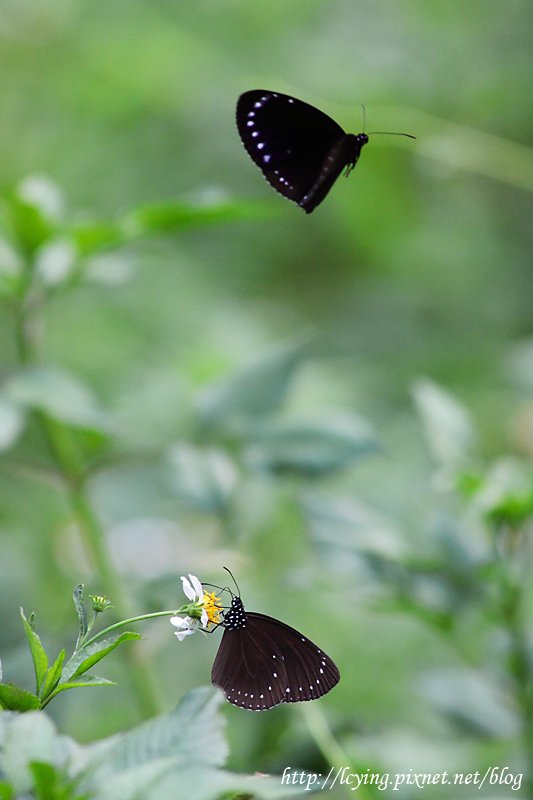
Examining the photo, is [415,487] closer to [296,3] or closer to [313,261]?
[313,261]

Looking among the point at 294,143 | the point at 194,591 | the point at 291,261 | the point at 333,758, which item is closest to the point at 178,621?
the point at 194,591

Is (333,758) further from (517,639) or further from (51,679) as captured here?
(51,679)

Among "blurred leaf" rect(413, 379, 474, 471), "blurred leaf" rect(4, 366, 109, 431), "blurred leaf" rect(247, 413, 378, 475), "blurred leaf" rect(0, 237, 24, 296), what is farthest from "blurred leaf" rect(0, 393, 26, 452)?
"blurred leaf" rect(413, 379, 474, 471)

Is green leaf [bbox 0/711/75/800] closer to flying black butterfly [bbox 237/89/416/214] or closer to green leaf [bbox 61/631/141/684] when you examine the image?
green leaf [bbox 61/631/141/684]

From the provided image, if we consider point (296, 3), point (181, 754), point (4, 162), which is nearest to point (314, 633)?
point (181, 754)

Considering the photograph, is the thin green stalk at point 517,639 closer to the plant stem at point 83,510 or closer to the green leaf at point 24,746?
the plant stem at point 83,510

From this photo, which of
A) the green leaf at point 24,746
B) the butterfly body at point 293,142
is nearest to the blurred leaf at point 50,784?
the green leaf at point 24,746
